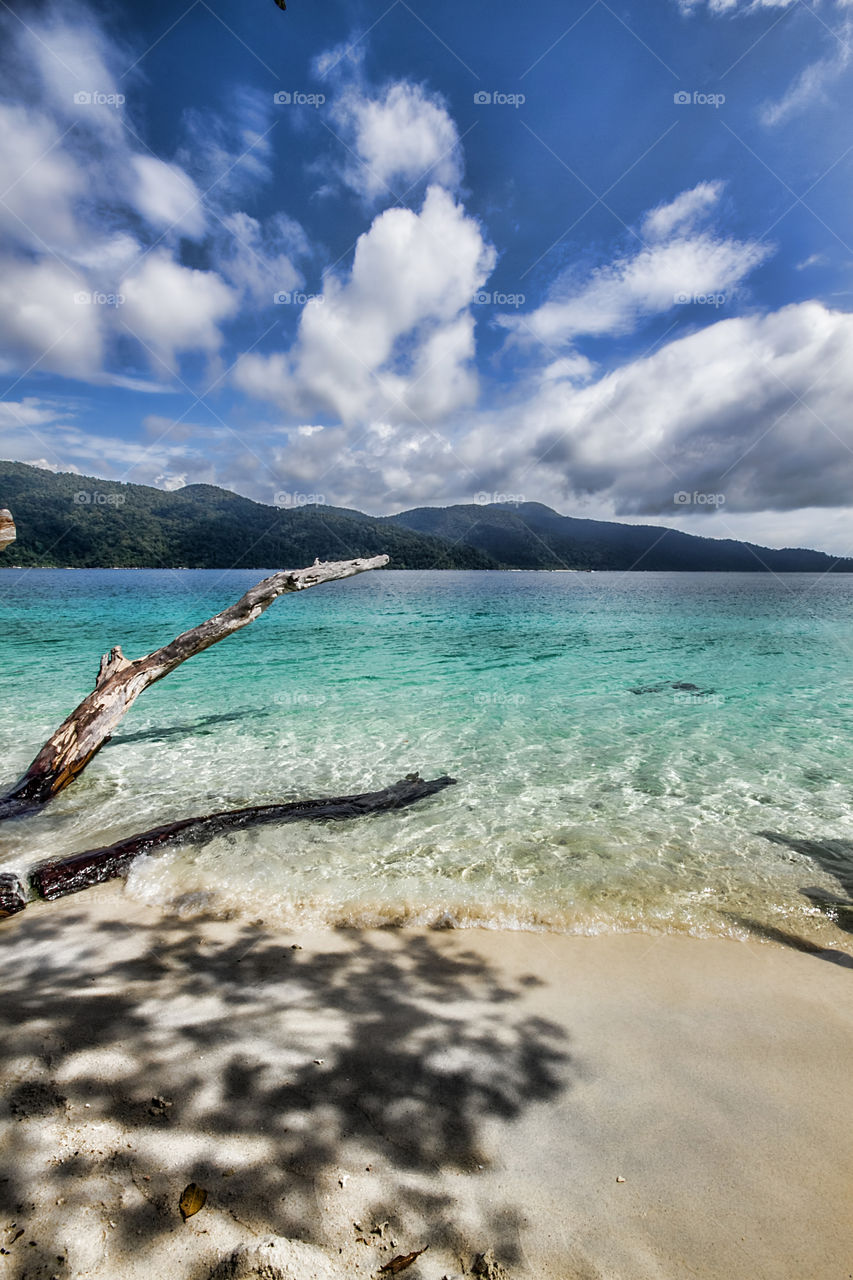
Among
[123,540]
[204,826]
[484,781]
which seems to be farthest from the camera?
[123,540]

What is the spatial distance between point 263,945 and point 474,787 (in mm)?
5739

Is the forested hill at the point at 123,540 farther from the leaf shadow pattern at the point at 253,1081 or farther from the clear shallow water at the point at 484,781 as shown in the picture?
the leaf shadow pattern at the point at 253,1081

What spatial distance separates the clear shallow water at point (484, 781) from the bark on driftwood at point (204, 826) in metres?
0.35

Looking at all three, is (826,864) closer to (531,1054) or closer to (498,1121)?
(531,1054)

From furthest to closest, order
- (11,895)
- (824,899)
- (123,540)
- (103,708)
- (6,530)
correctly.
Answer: (123,540)
(103,708)
(824,899)
(11,895)
(6,530)

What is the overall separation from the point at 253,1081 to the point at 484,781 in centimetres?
795

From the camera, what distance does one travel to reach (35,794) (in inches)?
365

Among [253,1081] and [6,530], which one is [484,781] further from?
[6,530]

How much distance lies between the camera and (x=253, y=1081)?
3596mm

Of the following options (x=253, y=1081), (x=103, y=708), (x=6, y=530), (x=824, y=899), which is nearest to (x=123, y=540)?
(x=103, y=708)

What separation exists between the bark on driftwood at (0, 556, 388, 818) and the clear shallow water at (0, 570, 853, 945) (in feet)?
1.88

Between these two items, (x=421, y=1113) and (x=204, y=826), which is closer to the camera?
(x=421, y=1113)

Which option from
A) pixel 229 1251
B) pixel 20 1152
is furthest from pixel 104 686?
pixel 229 1251

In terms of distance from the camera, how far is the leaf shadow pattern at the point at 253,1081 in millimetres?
Answer: 2727
